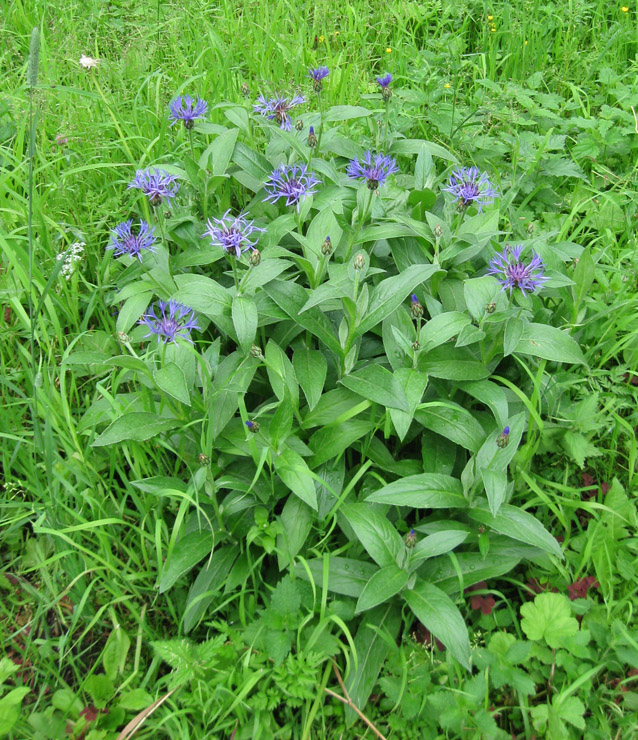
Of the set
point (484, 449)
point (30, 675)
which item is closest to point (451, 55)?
point (484, 449)

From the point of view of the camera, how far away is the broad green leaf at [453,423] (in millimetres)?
1973

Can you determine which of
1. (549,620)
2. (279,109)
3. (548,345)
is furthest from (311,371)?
(279,109)

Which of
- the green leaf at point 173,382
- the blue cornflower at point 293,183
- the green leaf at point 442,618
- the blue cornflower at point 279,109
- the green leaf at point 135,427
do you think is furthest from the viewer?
the blue cornflower at point 279,109

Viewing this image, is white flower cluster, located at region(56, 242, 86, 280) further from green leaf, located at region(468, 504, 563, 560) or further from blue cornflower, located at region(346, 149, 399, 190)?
green leaf, located at region(468, 504, 563, 560)

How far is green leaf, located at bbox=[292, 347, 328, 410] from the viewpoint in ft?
6.60

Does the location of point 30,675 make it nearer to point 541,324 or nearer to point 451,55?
point 541,324

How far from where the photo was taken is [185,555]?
1867mm

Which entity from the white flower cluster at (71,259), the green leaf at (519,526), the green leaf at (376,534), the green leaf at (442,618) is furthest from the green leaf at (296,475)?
the white flower cluster at (71,259)

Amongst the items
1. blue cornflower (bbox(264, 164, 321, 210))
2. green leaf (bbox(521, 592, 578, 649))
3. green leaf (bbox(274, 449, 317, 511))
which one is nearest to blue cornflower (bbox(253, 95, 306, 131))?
blue cornflower (bbox(264, 164, 321, 210))

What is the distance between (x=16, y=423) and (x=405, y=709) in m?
1.58

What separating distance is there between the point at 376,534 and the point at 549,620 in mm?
514

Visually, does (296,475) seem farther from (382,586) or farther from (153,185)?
(153,185)

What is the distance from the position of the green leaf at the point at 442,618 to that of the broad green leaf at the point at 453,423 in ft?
1.44

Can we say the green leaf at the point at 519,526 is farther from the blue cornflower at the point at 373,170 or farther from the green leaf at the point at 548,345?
the blue cornflower at the point at 373,170
